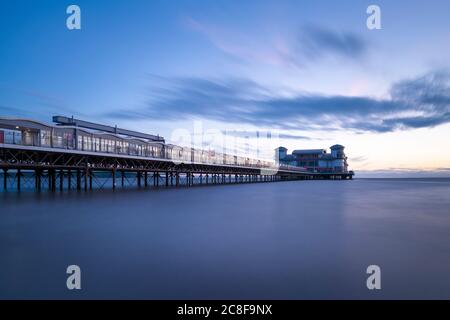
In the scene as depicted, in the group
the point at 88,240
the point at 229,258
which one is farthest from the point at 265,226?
the point at 88,240

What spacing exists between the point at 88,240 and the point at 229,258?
5365 mm

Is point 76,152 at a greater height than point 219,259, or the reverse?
point 76,152

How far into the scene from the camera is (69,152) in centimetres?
2652

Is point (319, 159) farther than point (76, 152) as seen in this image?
Yes

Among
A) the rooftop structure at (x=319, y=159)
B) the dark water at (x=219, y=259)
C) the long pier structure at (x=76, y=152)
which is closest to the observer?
the dark water at (x=219, y=259)

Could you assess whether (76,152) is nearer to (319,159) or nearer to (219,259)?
(219,259)

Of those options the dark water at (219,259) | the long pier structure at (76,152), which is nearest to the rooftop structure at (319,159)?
the long pier structure at (76,152)

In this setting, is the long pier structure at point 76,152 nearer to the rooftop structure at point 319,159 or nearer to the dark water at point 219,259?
the dark water at point 219,259

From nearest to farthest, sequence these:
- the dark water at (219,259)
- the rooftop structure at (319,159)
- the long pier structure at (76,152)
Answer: the dark water at (219,259) < the long pier structure at (76,152) < the rooftop structure at (319,159)

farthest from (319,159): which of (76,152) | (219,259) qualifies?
(219,259)

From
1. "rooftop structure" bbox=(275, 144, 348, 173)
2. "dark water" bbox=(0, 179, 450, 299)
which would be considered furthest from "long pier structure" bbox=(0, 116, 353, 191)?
"rooftop structure" bbox=(275, 144, 348, 173)

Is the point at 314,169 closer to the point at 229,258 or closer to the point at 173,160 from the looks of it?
the point at 173,160

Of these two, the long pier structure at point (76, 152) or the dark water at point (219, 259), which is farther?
the long pier structure at point (76, 152)

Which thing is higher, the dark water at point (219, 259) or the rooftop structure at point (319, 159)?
the rooftop structure at point (319, 159)
